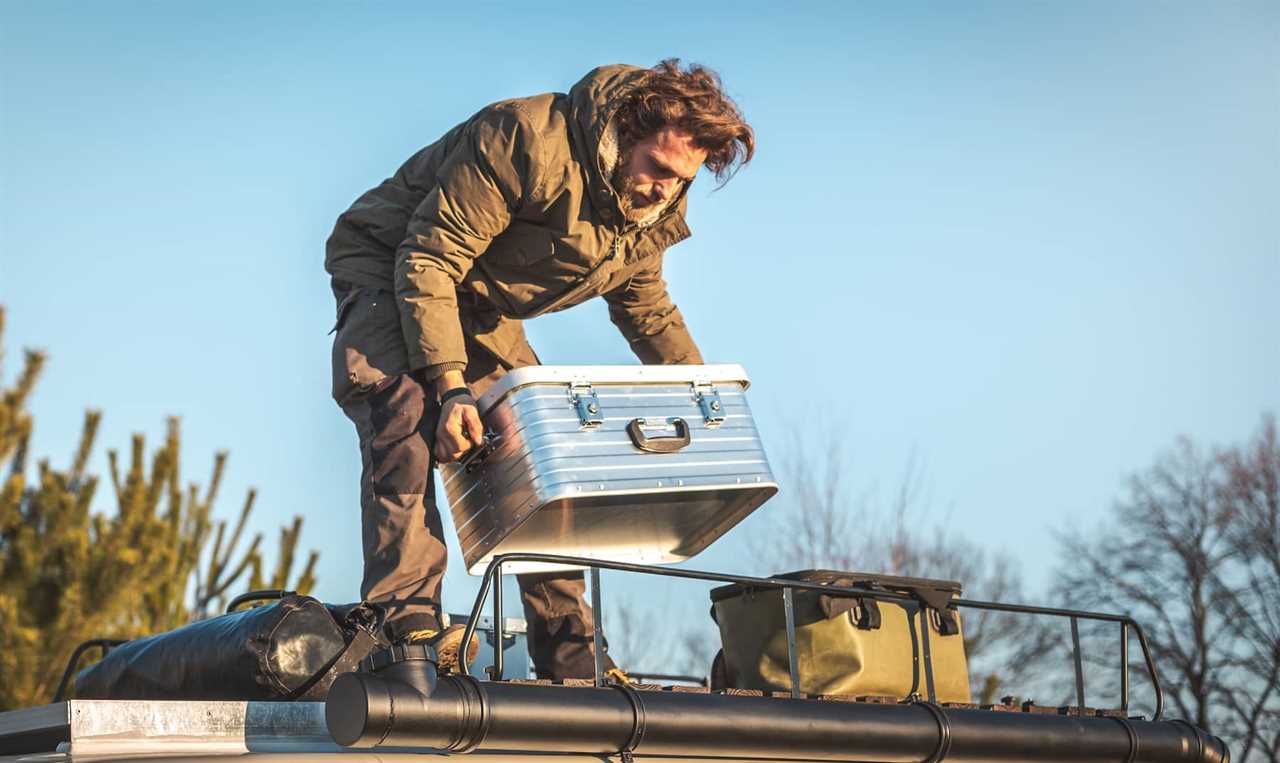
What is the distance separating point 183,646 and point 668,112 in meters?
1.99

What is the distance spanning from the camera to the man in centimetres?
419

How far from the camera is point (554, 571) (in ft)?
16.0

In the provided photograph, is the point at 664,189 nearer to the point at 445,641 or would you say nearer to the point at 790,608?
the point at 790,608

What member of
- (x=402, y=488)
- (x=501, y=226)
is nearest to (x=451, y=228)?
(x=501, y=226)

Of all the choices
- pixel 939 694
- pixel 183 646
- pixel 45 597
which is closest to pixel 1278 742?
pixel 45 597

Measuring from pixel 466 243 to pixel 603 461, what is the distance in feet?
2.54

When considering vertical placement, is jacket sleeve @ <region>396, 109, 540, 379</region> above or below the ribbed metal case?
above

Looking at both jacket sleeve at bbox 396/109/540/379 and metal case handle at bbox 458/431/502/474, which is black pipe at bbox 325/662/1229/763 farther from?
jacket sleeve at bbox 396/109/540/379

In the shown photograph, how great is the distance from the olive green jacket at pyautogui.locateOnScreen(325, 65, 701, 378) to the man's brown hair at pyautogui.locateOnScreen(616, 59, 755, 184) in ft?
0.20

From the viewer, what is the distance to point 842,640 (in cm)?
421

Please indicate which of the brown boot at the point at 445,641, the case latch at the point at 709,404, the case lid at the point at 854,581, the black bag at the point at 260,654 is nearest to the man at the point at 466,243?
the brown boot at the point at 445,641

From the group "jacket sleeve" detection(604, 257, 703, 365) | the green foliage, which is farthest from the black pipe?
the green foliage

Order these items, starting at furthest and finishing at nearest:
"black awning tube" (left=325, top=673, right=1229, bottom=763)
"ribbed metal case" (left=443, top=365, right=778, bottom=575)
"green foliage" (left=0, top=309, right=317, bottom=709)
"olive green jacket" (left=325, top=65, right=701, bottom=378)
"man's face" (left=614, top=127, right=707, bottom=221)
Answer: "green foliage" (left=0, top=309, right=317, bottom=709) → "man's face" (left=614, top=127, right=707, bottom=221) → "olive green jacket" (left=325, top=65, right=701, bottom=378) → "ribbed metal case" (left=443, top=365, right=778, bottom=575) → "black awning tube" (left=325, top=673, right=1229, bottom=763)

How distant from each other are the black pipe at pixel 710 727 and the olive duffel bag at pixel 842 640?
24cm
